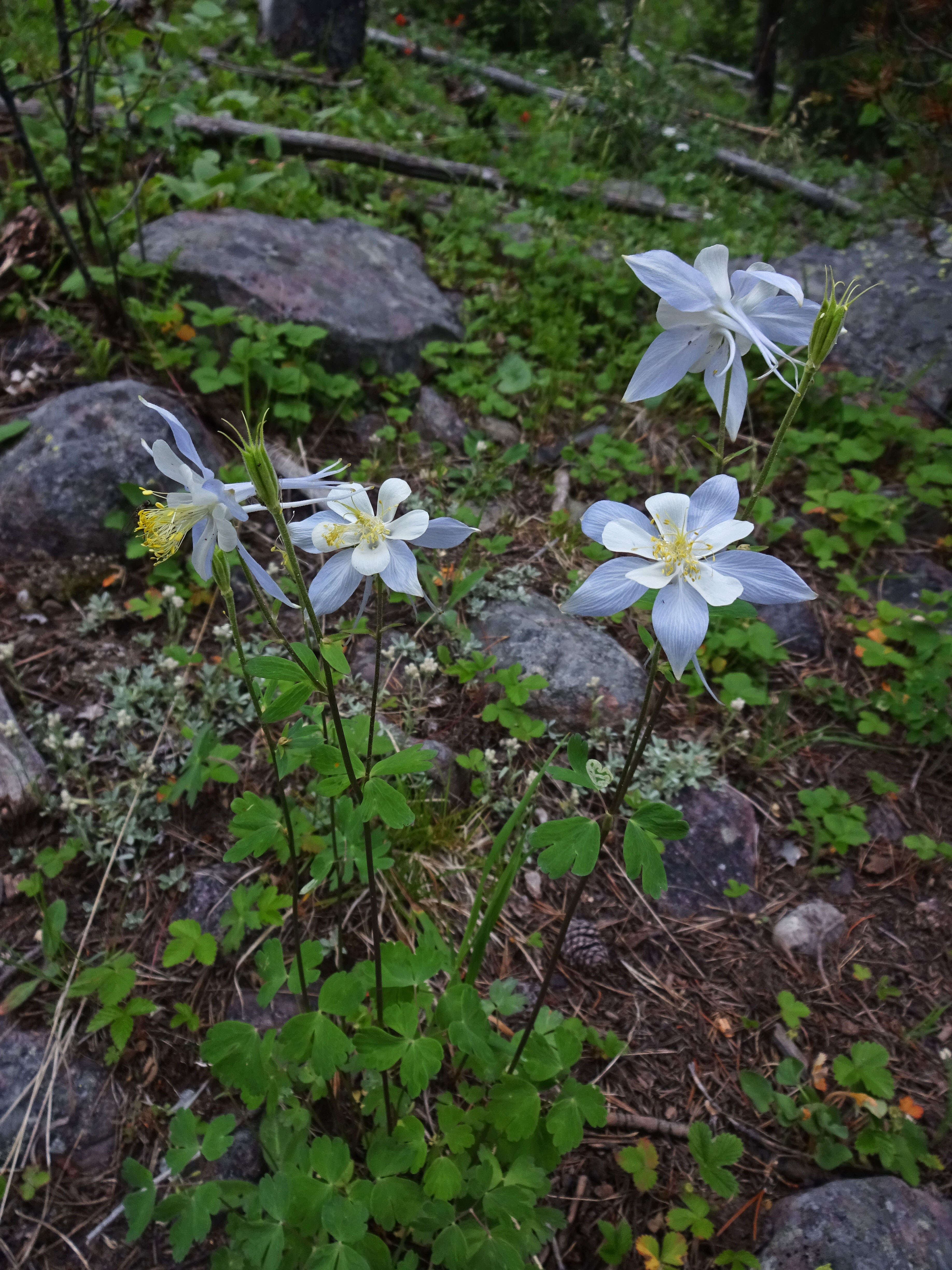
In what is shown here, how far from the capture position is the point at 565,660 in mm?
2803

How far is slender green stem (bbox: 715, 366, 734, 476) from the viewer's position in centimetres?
118

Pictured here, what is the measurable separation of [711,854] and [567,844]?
4.70 ft

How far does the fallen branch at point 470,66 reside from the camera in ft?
25.0

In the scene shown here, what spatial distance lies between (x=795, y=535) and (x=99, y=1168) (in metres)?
3.50

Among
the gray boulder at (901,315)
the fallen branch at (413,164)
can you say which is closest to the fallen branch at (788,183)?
the gray boulder at (901,315)

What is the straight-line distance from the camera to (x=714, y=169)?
271 inches

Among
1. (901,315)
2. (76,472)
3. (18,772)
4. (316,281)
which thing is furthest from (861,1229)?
(901,315)

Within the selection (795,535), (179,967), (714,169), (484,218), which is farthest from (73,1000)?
(714,169)

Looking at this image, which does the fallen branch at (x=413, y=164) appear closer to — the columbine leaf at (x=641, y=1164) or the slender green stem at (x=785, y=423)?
the slender green stem at (x=785, y=423)

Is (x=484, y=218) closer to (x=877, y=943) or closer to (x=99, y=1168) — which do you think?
(x=877, y=943)

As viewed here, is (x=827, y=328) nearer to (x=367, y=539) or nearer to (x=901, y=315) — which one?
(x=367, y=539)

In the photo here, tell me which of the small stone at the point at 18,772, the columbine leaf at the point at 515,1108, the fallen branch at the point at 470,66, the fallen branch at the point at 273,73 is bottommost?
the small stone at the point at 18,772

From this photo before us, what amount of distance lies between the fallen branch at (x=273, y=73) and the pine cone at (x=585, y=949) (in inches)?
243

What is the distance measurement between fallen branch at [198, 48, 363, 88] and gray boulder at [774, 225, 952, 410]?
3.74 metres
